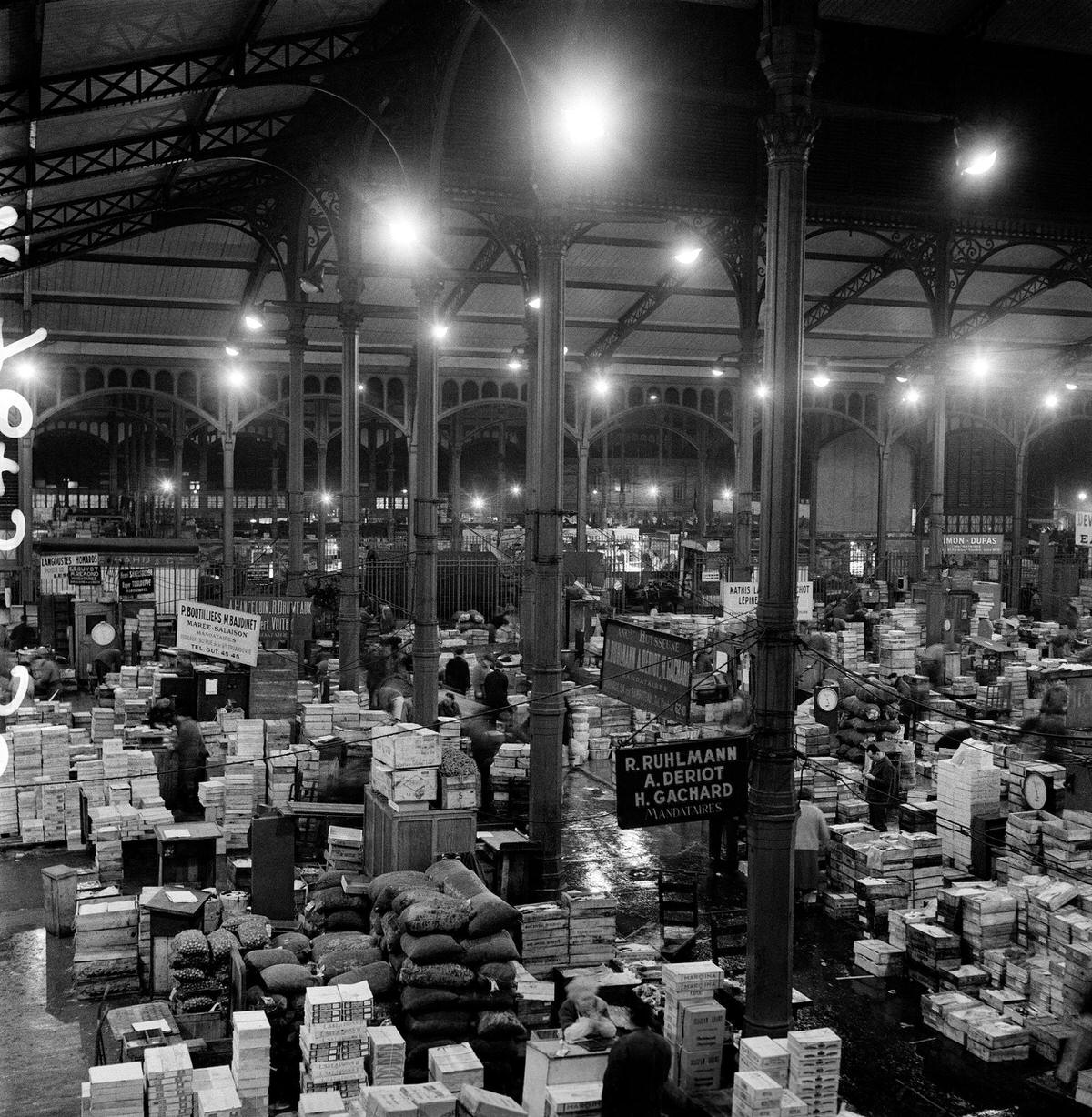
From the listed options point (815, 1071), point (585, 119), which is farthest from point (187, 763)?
point (815, 1071)

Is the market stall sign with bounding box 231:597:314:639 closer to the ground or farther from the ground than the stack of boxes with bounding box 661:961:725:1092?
farther from the ground

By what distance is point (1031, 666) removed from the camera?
71.2 ft

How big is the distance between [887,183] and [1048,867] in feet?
47.0

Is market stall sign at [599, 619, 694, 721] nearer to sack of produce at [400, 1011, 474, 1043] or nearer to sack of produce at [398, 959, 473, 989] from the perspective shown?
sack of produce at [398, 959, 473, 989]

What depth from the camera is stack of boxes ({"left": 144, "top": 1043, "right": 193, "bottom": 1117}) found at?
6426 millimetres

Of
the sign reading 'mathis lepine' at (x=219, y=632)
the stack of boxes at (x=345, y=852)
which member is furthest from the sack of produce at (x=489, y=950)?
the sign reading 'mathis lepine' at (x=219, y=632)

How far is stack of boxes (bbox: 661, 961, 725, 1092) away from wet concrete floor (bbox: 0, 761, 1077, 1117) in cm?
104

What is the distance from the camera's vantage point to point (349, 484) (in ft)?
64.8

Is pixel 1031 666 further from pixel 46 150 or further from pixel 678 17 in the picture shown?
pixel 46 150

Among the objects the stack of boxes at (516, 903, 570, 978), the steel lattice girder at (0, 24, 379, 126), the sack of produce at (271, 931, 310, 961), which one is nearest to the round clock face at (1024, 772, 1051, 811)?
the stack of boxes at (516, 903, 570, 978)

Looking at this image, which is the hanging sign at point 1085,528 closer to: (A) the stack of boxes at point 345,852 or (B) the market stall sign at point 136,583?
(A) the stack of boxes at point 345,852

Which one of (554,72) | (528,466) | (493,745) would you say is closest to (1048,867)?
(493,745)

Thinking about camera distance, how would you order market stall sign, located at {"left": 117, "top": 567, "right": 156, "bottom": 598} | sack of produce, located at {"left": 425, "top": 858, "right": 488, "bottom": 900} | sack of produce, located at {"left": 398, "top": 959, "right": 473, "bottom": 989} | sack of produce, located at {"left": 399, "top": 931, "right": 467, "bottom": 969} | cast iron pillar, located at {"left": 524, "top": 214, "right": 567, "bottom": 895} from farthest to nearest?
market stall sign, located at {"left": 117, "top": 567, "right": 156, "bottom": 598} → cast iron pillar, located at {"left": 524, "top": 214, "right": 567, "bottom": 895} → sack of produce, located at {"left": 425, "top": 858, "right": 488, "bottom": 900} → sack of produce, located at {"left": 399, "top": 931, "right": 467, "bottom": 969} → sack of produce, located at {"left": 398, "top": 959, "right": 473, "bottom": 989}

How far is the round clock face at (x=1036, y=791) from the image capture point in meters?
12.2
